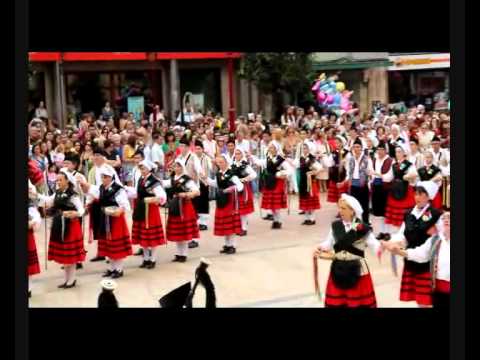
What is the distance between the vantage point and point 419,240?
6.14 metres

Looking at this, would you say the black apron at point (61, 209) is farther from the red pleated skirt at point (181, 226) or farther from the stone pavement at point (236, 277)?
the red pleated skirt at point (181, 226)

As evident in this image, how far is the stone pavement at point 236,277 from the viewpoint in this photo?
795 centimetres

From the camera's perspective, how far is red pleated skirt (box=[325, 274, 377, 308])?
610cm

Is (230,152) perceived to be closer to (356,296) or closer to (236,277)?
(236,277)

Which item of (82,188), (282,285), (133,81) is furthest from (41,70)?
(282,285)

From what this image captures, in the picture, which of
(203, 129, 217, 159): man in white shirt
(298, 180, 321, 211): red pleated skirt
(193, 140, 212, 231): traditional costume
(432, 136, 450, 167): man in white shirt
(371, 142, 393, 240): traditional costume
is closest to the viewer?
(371, 142, 393, 240): traditional costume

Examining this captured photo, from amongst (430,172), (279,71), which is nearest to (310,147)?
(430,172)

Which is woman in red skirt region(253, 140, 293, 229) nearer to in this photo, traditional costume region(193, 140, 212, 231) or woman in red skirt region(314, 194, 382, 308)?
traditional costume region(193, 140, 212, 231)

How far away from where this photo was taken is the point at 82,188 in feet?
29.6

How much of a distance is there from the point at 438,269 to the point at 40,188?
7212 millimetres

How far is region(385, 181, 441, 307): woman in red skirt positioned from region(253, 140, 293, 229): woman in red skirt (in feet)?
16.0

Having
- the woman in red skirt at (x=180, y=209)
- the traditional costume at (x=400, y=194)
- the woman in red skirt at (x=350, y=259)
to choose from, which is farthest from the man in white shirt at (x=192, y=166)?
the woman in red skirt at (x=350, y=259)

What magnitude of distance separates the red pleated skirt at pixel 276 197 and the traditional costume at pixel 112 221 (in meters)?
3.30

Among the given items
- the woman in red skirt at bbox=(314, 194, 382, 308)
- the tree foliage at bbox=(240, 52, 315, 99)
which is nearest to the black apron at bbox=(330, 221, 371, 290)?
the woman in red skirt at bbox=(314, 194, 382, 308)
